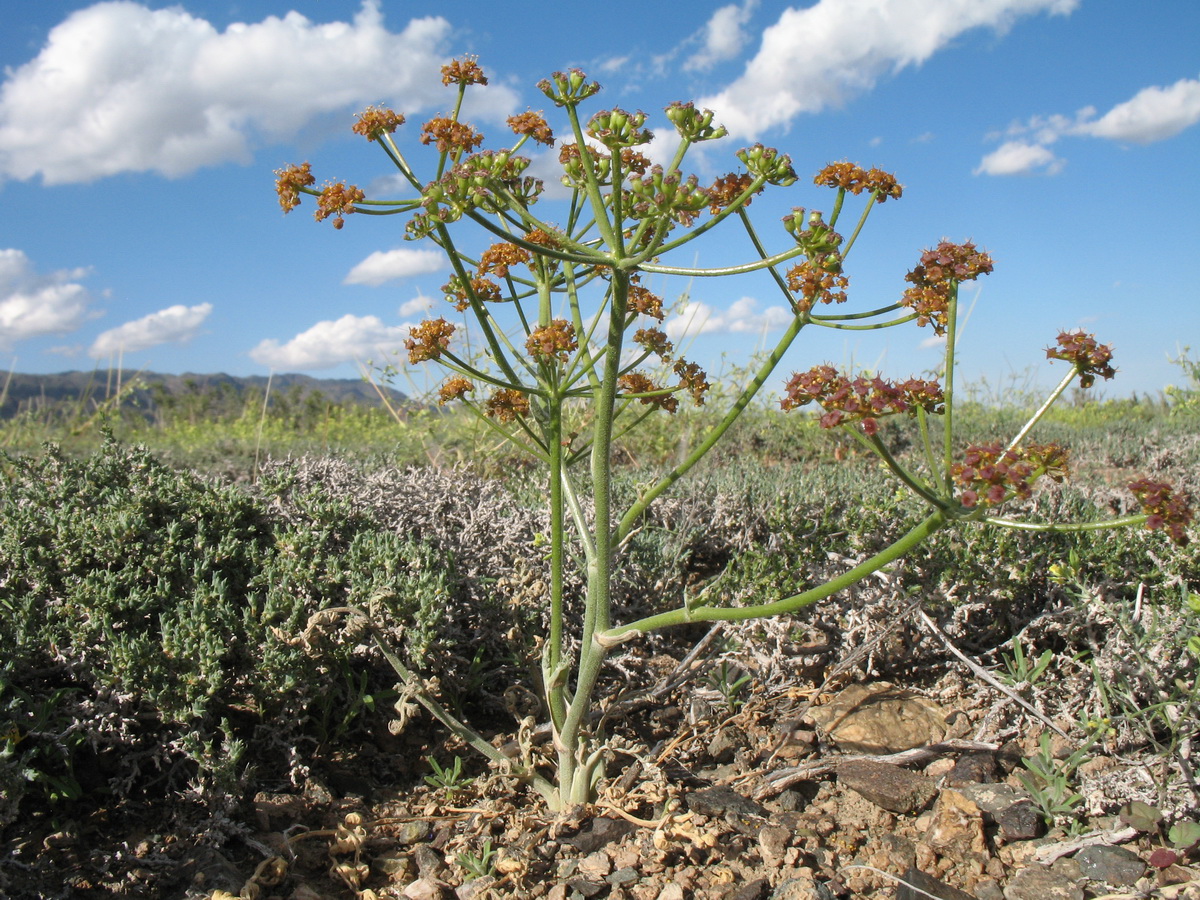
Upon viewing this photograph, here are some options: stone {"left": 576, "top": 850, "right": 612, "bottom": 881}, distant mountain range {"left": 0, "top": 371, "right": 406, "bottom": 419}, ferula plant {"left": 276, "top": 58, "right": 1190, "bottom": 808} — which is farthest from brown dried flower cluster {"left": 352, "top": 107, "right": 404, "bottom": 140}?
distant mountain range {"left": 0, "top": 371, "right": 406, "bottom": 419}

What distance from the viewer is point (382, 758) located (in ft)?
9.09

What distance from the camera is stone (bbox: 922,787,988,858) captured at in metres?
2.29

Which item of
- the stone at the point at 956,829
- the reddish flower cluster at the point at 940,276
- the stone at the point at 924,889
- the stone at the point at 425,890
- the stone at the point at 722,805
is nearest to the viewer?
the reddish flower cluster at the point at 940,276

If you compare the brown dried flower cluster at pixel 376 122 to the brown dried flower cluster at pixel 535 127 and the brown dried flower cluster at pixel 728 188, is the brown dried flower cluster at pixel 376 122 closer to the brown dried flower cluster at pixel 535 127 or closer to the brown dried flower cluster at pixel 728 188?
the brown dried flower cluster at pixel 535 127

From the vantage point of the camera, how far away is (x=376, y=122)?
6.50ft

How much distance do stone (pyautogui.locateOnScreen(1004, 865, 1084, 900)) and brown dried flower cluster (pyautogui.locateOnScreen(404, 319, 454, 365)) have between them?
1.99 meters

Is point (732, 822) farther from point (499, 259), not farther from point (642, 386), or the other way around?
point (499, 259)

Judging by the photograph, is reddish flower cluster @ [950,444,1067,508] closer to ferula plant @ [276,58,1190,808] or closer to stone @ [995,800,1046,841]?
ferula plant @ [276,58,1190,808]

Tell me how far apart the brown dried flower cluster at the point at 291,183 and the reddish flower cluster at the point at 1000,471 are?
1.59m

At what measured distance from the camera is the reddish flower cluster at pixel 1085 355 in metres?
1.93

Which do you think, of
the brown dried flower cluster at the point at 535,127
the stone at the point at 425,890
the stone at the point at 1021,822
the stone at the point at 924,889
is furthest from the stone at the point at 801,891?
the brown dried flower cluster at the point at 535,127

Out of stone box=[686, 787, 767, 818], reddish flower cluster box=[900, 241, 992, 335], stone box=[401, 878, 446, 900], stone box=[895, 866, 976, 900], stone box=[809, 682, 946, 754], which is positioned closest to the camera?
reddish flower cluster box=[900, 241, 992, 335]

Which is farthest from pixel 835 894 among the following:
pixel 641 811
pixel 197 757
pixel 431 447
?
pixel 431 447

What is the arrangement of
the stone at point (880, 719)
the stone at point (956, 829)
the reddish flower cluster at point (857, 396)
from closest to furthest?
the reddish flower cluster at point (857, 396)
the stone at point (956, 829)
the stone at point (880, 719)
